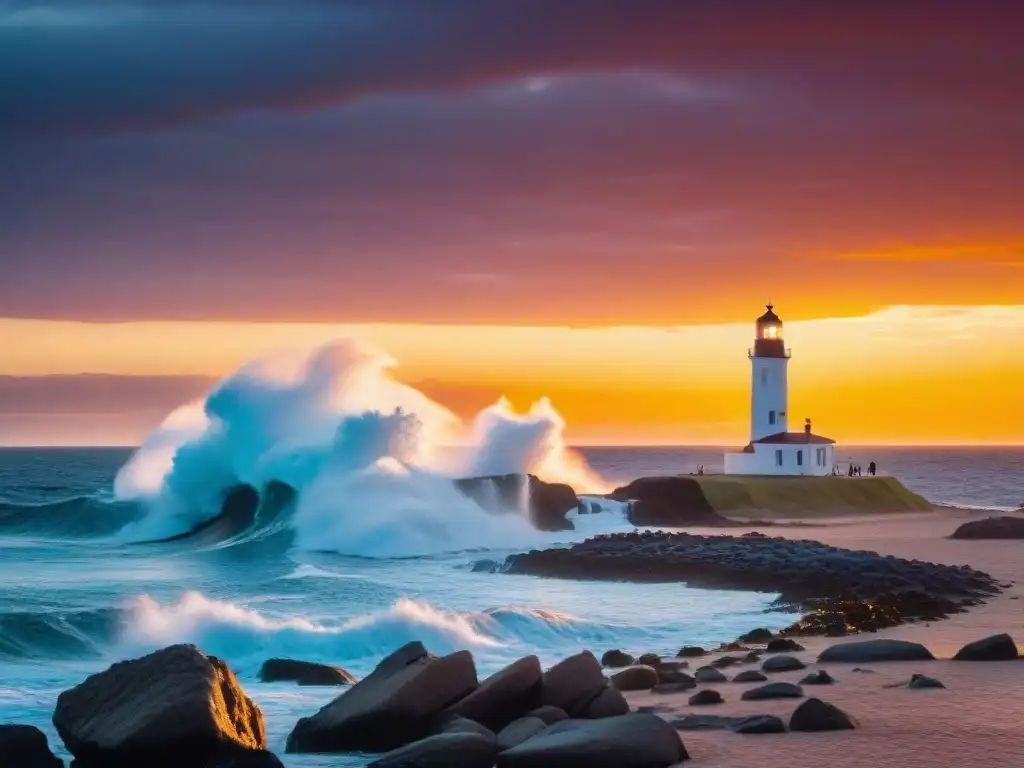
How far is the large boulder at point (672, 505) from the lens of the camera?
38.0 m

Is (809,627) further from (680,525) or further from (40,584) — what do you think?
(680,525)

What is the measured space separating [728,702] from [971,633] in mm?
5486

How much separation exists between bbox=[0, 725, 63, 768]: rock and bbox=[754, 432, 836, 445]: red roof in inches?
1478

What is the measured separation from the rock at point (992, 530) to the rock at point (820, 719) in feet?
80.9

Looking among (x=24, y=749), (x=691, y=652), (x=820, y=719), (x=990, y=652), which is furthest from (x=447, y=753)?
(x=691, y=652)

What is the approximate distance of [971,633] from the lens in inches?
563

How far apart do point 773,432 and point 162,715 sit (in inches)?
1527

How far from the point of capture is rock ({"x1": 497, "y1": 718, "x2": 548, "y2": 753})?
331 inches

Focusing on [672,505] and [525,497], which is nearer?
[525,497]

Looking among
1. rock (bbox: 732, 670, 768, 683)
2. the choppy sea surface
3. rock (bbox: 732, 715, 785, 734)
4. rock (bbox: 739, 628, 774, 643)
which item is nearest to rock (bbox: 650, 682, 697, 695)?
rock (bbox: 732, 670, 768, 683)

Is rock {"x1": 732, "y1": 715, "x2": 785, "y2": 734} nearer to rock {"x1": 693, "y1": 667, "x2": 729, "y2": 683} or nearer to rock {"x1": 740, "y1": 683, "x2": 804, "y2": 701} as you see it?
rock {"x1": 740, "y1": 683, "x2": 804, "y2": 701}

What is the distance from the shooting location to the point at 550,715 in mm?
9023

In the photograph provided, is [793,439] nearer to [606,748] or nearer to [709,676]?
[709,676]

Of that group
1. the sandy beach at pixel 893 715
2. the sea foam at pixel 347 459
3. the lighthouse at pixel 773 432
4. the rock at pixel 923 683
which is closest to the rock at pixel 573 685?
the sandy beach at pixel 893 715
